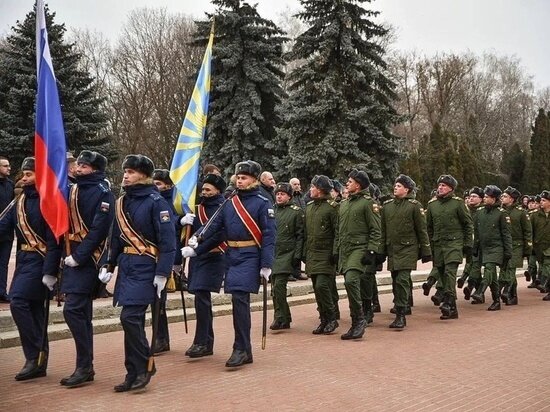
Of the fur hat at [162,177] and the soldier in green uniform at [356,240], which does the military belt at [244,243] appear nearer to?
the fur hat at [162,177]

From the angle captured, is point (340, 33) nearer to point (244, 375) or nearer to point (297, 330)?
point (297, 330)

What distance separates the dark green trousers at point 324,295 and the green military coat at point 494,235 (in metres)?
4.16

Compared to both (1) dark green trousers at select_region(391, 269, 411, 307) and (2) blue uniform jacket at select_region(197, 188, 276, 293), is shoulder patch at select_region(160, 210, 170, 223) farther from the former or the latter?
(1) dark green trousers at select_region(391, 269, 411, 307)

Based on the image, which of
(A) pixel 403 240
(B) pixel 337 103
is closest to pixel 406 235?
(A) pixel 403 240

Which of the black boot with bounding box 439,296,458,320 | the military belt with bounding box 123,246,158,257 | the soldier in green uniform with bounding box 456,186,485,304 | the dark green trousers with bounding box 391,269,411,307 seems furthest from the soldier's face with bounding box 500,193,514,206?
the military belt with bounding box 123,246,158,257

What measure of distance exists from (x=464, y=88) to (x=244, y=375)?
57.0 metres

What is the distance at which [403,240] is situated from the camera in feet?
36.6

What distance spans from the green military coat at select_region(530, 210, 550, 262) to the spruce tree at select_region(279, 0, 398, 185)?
28.2 feet

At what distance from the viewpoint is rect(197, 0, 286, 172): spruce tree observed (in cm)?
2778

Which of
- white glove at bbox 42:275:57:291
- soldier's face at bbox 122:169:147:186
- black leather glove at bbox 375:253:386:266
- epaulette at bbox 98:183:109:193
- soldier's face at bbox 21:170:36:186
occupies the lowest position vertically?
black leather glove at bbox 375:253:386:266

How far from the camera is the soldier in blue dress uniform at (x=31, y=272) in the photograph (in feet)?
24.4

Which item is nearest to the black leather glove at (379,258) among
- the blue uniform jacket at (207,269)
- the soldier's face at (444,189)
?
the soldier's face at (444,189)

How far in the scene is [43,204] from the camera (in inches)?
288

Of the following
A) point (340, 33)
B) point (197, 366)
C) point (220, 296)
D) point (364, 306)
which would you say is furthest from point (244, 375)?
point (340, 33)
